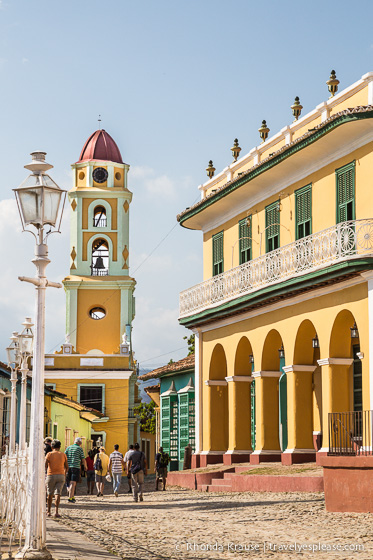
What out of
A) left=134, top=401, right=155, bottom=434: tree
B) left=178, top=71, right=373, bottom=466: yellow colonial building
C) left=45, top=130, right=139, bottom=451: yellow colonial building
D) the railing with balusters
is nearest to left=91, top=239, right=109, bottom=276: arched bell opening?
left=45, top=130, right=139, bottom=451: yellow colonial building

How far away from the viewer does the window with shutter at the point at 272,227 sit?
25.3m

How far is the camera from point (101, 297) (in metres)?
55.1

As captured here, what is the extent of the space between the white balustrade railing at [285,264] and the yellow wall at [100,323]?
25.6 metres

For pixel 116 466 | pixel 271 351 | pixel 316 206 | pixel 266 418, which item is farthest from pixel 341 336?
pixel 116 466

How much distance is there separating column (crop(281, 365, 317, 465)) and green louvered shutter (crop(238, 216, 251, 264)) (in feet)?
14.7

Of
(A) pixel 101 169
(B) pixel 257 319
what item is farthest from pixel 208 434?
(A) pixel 101 169

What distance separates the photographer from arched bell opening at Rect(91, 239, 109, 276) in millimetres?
55594

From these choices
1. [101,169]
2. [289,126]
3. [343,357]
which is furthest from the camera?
[101,169]

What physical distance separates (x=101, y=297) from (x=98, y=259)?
2.27 m

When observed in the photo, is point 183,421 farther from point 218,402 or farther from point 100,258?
point 100,258

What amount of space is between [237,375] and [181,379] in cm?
978

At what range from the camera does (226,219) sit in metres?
28.8

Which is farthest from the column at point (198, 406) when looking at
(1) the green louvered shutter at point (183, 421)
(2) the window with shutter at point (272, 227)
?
(1) the green louvered shutter at point (183, 421)

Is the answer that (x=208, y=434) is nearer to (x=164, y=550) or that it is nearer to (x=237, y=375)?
(x=237, y=375)
